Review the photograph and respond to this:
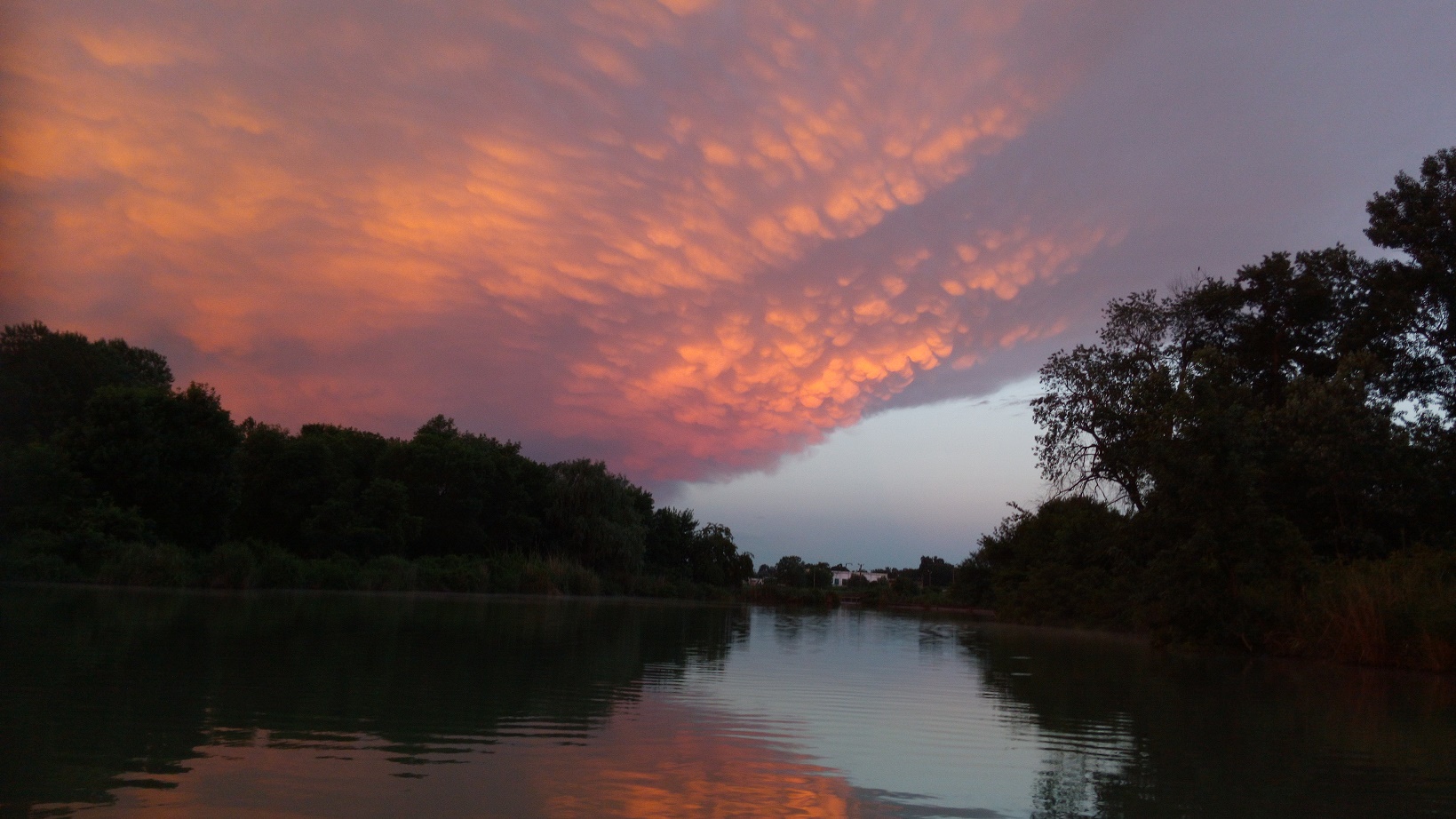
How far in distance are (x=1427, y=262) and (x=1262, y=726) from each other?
2469 cm

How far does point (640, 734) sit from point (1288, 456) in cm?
2217

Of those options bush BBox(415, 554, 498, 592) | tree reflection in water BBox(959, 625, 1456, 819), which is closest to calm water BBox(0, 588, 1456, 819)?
tree reflection in water BBox(959, 625, 1456, 819)

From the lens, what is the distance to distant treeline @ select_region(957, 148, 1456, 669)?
65.2 ft

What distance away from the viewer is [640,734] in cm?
709

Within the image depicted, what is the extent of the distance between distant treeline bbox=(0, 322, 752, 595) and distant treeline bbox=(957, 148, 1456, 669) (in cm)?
2448

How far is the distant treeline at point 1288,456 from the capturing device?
1988cm

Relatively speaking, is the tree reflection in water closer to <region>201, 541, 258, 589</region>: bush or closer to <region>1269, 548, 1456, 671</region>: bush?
<region>1269, 548, 1456, 671</region>: bush

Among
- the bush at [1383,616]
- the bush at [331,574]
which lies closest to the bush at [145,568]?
the bush at [331,574]

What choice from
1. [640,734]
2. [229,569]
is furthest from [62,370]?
[640,734]

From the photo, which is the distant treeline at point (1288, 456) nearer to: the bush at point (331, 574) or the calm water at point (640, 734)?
the calm water at point (640, 734)

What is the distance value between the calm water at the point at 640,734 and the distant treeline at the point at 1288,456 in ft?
19.5

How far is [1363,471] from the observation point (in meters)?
23.3

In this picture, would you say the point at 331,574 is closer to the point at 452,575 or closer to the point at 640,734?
the point at 452,575

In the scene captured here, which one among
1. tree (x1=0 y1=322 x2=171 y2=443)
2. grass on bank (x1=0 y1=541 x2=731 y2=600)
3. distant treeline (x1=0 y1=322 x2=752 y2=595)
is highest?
tree (x1=0 y1=322 x2=171 y2=443)
